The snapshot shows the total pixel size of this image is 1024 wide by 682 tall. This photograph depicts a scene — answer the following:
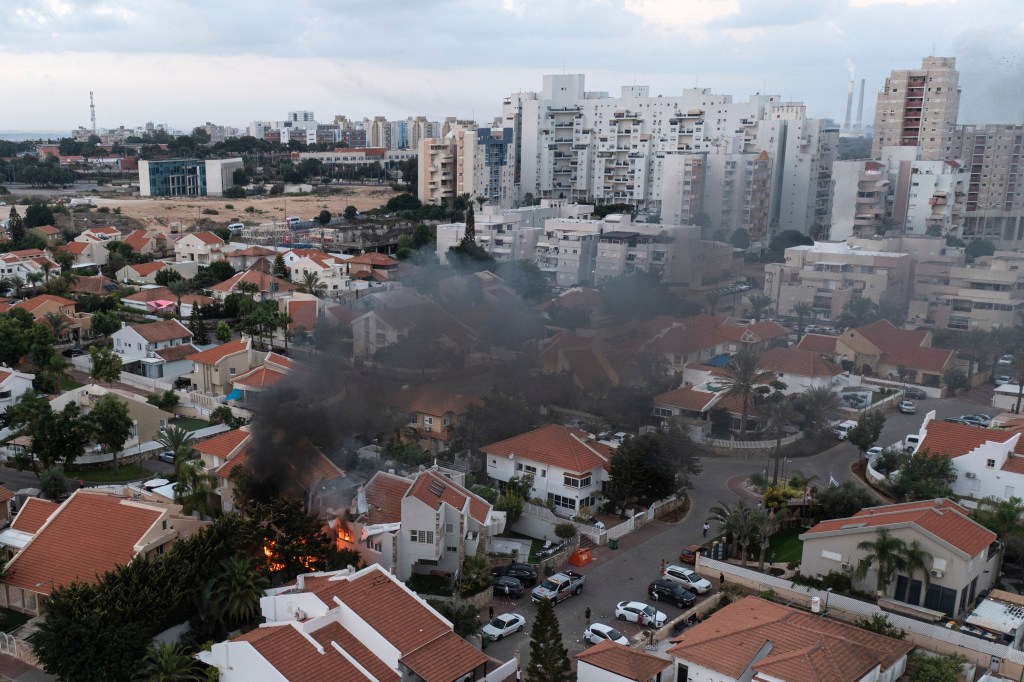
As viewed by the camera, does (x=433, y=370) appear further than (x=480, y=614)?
Yes

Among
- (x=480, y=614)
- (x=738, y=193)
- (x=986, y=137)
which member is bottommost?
(x=480, y=614)

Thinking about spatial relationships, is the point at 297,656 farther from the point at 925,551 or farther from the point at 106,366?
the point at 106,366

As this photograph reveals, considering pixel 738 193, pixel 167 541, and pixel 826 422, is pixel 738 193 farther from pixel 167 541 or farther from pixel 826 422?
pixel 167 541

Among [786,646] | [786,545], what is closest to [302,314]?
[786,545]

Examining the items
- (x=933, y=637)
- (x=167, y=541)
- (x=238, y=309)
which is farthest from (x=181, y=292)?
(x=933, y=637)

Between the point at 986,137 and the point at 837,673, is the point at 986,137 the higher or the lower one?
the higher one

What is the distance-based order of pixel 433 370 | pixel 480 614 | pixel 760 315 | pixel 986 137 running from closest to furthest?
pixel 480 614
pixel 433 370
pixel 760 315
pixel 986 137

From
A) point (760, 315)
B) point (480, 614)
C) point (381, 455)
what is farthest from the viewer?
point (760, 315)
